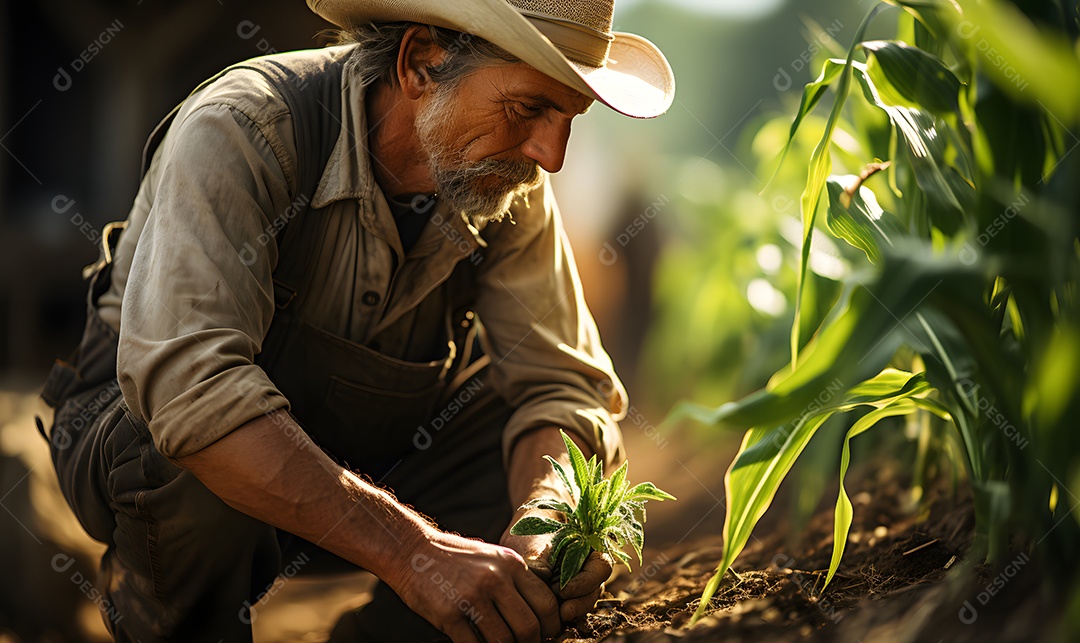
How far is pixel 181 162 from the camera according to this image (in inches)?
45.9

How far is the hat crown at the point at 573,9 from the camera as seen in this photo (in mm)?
1258

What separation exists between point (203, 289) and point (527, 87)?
0.53 m

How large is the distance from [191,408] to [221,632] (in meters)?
0.48

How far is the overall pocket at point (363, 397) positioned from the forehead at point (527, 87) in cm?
46

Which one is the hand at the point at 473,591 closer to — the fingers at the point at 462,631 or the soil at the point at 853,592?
the fingers at the point at 462,631

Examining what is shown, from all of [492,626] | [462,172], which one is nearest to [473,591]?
[492,626]

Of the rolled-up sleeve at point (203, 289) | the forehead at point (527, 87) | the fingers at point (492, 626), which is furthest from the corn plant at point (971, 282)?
the rolled-up sleeve at point (203, 289)

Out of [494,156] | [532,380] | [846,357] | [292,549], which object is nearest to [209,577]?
[292,549]

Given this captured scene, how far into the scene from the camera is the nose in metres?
1.31

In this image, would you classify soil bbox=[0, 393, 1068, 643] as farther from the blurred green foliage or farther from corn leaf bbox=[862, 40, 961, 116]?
corn leaf bbox=[862, 40, 961, 116]

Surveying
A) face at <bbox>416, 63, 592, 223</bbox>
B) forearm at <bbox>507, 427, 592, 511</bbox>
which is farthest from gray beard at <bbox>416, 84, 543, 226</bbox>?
forearm at <bbox>507, 427, 592, 511</bbox>

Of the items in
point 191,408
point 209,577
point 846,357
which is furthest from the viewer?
point 209,577

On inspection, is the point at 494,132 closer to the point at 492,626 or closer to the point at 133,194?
the point at 492,626

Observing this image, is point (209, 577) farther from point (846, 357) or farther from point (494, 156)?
point (846, 357)
